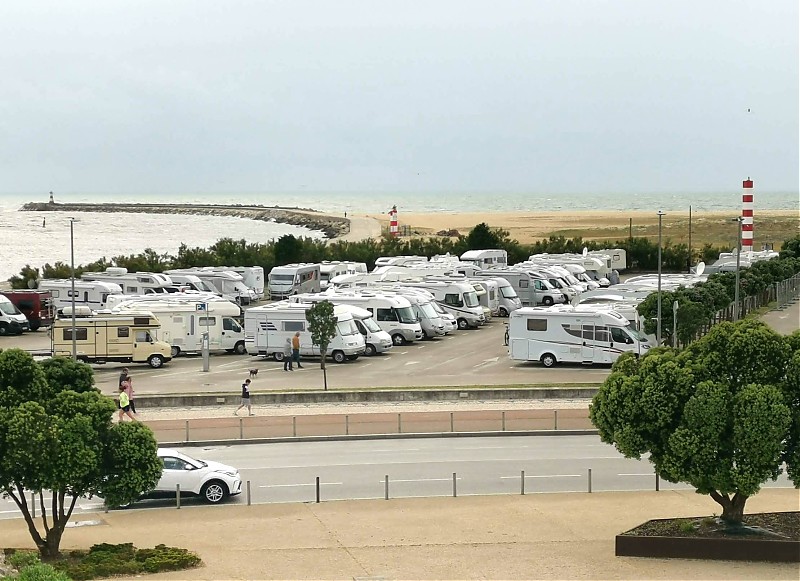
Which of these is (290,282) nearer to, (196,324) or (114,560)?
(196,324)

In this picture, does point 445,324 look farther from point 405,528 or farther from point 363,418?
point 405,528

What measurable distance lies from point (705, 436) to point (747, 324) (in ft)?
7.57

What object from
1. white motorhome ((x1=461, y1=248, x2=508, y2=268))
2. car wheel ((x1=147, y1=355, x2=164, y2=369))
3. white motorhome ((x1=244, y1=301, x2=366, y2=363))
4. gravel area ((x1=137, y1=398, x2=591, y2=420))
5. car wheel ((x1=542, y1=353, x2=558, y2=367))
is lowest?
gravel area ((x1=137, y1=398, x2=591, y2=420))

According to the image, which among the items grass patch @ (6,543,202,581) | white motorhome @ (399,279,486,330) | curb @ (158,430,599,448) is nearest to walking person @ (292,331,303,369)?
white motorhome @ (399,279,486,330)

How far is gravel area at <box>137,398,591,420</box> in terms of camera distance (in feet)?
114

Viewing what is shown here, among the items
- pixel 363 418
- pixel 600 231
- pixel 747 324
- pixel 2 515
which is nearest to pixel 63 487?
pixel 2 515

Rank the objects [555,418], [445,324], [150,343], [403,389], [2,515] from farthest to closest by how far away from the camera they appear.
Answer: [445,324], [150,343], [403,389], [555,418], [2,515]

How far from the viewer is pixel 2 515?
24422 mm

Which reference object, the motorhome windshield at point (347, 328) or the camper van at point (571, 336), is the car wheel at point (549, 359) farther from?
the motorhome windshield at point (347, 328)

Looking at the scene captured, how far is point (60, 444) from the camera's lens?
63.8 feet

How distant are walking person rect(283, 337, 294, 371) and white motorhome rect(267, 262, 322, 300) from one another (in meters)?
20.9

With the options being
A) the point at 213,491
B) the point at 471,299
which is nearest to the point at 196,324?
the point at 471,299

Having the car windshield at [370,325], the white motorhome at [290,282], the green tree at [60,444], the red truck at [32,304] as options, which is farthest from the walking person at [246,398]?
the white motorhome at [290,282]

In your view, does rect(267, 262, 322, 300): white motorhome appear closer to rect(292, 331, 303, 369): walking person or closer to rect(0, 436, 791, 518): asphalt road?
rect(292, 331, 303, 369): walking person
